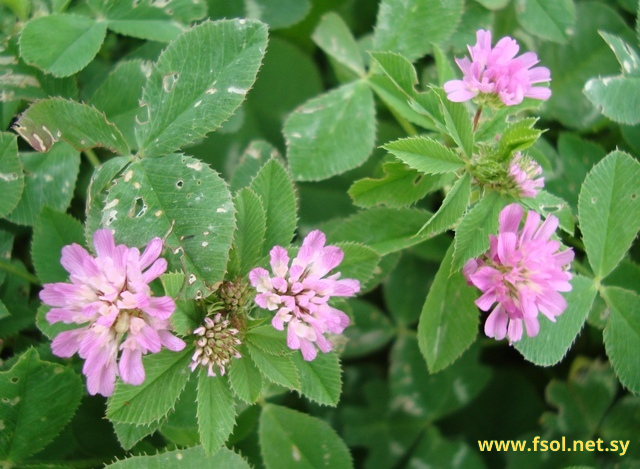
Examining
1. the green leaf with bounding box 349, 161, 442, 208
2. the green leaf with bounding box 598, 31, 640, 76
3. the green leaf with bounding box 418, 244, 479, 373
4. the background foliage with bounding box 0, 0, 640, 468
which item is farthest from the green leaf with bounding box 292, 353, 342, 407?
the green leaf with bounding box 598, 31, 640, 76

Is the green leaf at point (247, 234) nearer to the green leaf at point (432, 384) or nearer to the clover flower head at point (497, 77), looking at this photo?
the clover flower head at point (497, 77)

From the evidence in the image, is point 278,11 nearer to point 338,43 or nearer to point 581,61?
point 338,43

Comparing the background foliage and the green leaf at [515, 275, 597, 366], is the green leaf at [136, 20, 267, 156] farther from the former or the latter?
the green leaf at [515, 275, 597, 366]

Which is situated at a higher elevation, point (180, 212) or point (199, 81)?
point (199, 81)

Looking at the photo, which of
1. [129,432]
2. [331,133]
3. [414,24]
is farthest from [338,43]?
[129,432]

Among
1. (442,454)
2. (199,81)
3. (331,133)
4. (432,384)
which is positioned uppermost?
(199,81)

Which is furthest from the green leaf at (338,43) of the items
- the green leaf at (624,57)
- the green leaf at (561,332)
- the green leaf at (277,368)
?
the green leaf at (277,368)

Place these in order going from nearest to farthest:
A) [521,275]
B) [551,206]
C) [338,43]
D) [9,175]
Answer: [521,275], [551,206], [9,175], [338,43]
